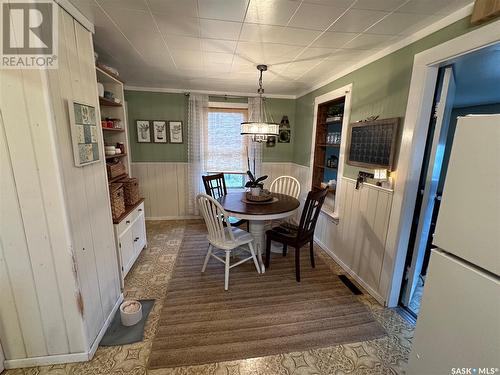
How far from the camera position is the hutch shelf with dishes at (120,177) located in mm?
2098

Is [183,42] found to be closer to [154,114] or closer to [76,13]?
[76,13]

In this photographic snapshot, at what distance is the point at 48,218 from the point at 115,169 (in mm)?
1223

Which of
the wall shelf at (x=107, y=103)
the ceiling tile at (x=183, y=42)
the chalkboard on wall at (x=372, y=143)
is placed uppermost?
the ceiling tile at (x=183, y=42)

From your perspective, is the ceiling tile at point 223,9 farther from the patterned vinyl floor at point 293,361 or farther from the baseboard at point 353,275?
the baseboard at point 353,275

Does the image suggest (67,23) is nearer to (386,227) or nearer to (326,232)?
(386,227)

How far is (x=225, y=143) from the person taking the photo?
157 inches

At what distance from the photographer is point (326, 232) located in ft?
9.88

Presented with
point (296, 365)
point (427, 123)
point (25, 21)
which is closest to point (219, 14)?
point (25, 21)

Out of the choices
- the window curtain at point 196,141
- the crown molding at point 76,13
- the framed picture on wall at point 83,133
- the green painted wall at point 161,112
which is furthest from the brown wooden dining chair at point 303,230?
the green painted wall at point 161,112

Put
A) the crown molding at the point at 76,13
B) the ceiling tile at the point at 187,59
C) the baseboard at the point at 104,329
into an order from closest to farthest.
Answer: the crown molding at the point at 76,13, the baseboard at the point at 104,329, the ceiling tile at the point at 187,59

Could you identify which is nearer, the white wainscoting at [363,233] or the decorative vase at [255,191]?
the white wainscoting at [363,233]

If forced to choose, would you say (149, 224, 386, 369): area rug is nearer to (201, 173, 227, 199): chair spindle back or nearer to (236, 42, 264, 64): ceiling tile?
(201, 173, 227, 199): chair spindle back

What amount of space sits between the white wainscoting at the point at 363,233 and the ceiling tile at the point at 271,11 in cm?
163

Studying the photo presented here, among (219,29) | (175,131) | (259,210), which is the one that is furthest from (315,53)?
(175,131)
